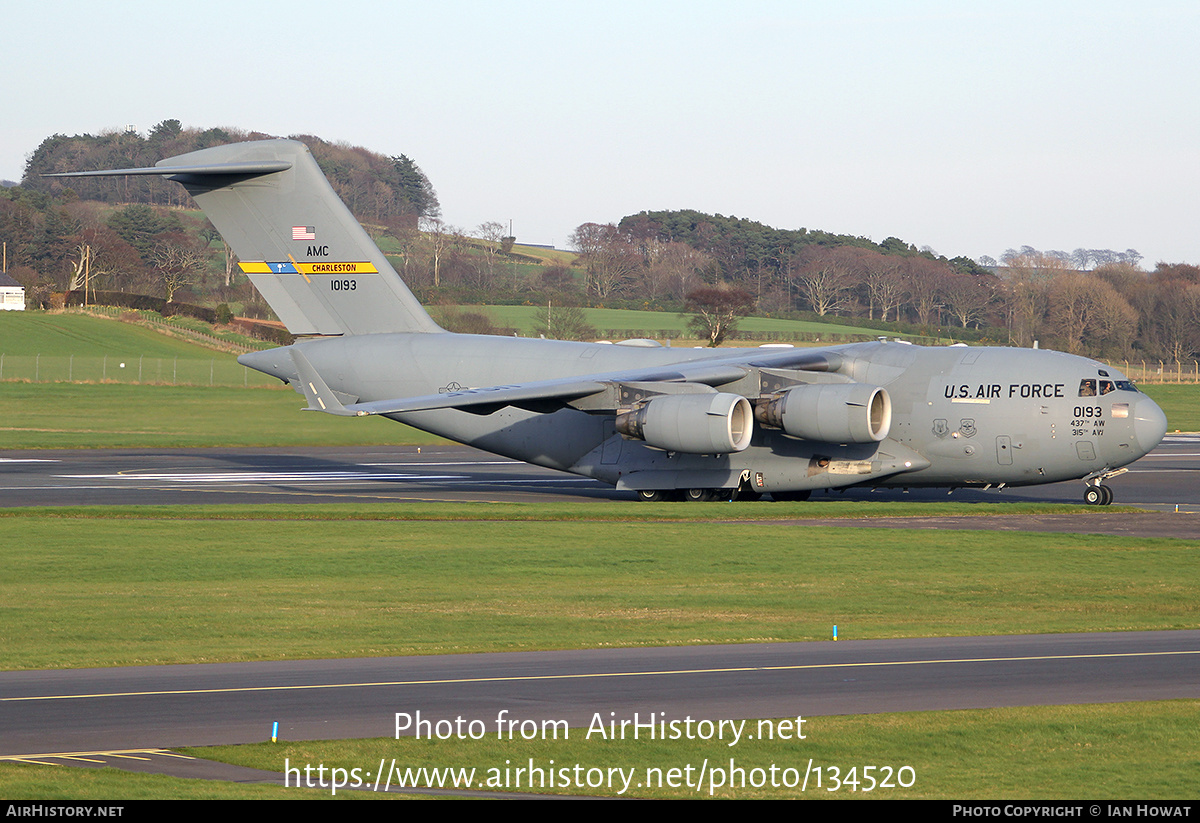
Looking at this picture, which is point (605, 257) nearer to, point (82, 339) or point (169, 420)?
point (82, 339)

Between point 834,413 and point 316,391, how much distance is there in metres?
10.0

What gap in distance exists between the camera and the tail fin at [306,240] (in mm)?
30859

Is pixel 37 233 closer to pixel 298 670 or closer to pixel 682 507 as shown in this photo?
pixel 682 507

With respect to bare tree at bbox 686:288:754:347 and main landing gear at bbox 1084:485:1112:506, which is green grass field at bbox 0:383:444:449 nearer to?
bare tree at bbox 686:288:754:347

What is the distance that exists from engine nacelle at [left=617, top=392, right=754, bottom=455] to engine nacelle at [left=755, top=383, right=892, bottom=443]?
0.78 metres

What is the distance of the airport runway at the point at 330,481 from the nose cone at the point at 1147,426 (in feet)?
A: 6.44

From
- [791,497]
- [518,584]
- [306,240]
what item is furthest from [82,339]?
[518,584]

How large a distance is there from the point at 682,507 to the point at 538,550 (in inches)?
258

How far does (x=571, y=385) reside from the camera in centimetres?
2669

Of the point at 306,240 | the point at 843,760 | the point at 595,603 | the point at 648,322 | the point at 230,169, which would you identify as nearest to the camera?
the point at 843,760

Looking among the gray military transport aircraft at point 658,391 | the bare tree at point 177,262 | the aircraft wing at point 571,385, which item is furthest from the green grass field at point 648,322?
the aircraft wing at point 571,385

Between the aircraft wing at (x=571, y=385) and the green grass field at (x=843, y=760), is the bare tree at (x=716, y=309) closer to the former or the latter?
the aircraft wing at (x=571, y=385)

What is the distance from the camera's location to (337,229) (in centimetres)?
3116

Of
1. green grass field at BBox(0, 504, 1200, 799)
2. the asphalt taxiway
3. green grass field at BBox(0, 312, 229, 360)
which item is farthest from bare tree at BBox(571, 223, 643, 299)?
the asphalt taxiway
